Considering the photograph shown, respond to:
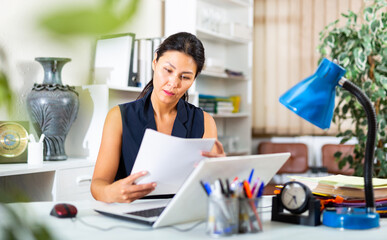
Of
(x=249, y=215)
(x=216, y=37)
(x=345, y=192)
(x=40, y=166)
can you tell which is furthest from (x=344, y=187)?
(x=216, y=37)

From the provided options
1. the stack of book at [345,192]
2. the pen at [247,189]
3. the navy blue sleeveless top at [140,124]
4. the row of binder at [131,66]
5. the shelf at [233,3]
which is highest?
the shelf at [233,3]

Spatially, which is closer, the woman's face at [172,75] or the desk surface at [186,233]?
the desk surface at [186,233]

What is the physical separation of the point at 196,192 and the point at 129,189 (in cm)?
30

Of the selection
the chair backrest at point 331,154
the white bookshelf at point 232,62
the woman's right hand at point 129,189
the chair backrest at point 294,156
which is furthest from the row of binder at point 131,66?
the chair backrest at point 331,154

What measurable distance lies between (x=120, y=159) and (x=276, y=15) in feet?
11.5

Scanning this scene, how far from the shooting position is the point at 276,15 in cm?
489

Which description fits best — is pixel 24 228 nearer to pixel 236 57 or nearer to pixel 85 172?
pixel 85 172

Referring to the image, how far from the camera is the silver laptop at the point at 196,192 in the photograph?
3.29 ft

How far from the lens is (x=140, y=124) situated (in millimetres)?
1846

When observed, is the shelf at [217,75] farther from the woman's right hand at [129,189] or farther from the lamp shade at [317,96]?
the lamp shade at [317,96]

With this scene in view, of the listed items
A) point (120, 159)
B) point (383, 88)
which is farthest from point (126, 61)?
point (383, 88)

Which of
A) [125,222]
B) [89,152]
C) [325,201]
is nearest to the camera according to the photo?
[125,222]

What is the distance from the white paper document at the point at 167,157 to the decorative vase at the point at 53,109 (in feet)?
4.12

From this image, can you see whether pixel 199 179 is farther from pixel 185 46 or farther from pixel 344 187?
pixel 185 46
